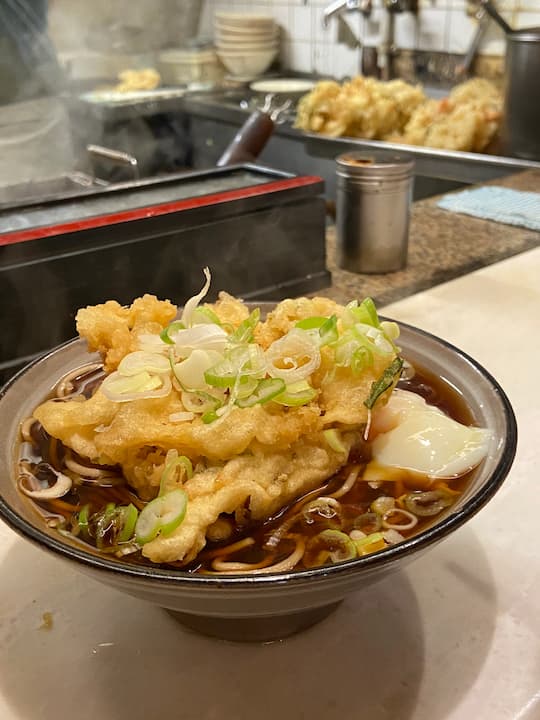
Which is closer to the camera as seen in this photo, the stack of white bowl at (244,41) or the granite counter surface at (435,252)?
the granite counter surface at (435,252)

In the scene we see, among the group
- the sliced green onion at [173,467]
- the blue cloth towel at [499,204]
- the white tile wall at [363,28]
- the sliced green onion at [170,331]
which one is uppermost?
Result: the white tile wall at [363,28]

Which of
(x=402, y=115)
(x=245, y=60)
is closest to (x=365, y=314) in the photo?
(x=402, y=115)

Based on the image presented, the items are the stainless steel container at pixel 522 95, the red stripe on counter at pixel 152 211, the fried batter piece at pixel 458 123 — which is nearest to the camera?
the red stripe on counter at pixel 152 211

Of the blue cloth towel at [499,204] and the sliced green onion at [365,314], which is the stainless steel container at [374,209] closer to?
the blue cloth towel at [499,204]

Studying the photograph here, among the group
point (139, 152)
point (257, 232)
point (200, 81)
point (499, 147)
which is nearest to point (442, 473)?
point (257, 232)

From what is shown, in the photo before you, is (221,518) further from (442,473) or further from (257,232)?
(257,232)

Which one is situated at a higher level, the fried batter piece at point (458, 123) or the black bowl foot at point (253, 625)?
the fried batter piece at point (458, 123)

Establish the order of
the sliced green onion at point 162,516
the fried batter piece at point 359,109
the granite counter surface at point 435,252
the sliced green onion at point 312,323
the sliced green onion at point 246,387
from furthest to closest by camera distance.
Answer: the fried batter piece at point 359,109
the granite counter surface at point 435,252
the sliced green onion at point 312,323
the sliced green onion at point 246,387
the sliced green onion at point 162,516

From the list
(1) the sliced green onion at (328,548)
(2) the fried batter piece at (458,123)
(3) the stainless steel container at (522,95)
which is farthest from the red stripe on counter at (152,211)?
(2) the fried batter piece at (458,123)
